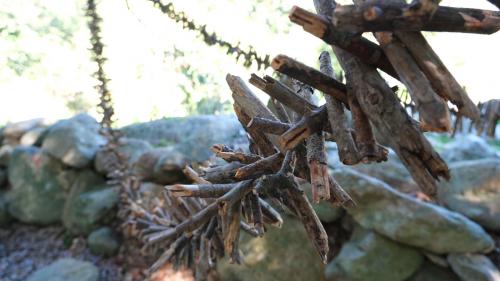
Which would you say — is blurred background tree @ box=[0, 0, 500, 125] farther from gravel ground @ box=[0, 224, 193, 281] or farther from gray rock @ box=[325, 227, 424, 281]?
gray rock @ box=[325, 227, 424, 281]

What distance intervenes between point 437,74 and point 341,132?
0.50 ft

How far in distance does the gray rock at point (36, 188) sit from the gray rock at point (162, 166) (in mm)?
1278

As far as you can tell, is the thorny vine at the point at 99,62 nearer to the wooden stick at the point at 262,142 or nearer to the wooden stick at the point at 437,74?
the wooden stick at the point at 262,142

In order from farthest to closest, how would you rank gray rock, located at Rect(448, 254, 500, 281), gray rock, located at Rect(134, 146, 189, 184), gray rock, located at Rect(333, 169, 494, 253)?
gray rock, located at Rect(134, 146, 189, 184)
gray rock, located at Rect(333, 169, 494, 253)
gray rock, located at Rect(448, 254, 500, 281)

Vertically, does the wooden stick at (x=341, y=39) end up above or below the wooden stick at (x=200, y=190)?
above

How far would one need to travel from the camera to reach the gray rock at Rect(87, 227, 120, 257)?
3879mm

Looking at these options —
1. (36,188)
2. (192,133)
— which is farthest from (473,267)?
(36,188)

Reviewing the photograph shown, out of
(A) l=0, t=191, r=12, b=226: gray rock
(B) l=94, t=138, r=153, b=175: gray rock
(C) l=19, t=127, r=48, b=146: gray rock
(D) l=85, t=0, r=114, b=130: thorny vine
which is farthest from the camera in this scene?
(C) l=19, t=127, r=48, b=146: gray rock

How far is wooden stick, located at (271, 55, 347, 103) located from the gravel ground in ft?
9.75

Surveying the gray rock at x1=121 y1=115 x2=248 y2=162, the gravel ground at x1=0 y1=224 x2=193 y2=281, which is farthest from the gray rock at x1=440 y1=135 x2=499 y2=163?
the gravel ground at x1=0 y1=224 x2=193 y2=281

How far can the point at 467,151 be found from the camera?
369 centimetres

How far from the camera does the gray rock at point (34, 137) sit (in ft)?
16.8

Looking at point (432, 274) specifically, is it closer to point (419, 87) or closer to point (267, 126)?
point (267, 126)

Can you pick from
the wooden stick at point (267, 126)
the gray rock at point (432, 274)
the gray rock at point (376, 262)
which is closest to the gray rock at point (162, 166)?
the gray rock at point (376, 262)
